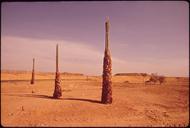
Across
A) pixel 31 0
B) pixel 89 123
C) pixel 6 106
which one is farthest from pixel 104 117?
pixel 31 0

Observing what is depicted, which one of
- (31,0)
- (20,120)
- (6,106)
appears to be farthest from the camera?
(6,106)

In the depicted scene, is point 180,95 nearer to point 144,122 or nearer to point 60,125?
point 144,122

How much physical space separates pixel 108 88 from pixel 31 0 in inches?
460

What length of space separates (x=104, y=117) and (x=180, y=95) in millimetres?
13260

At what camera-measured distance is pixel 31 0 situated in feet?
36.3

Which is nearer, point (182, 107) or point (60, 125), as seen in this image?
point (60, 125)

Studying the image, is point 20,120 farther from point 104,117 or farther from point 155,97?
point 155,97

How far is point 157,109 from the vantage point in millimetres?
21078

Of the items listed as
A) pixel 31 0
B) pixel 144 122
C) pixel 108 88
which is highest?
pixel 31 0

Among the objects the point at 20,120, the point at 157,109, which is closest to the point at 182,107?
the point at 157,109

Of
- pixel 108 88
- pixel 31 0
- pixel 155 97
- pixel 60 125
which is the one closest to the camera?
pixel 31 0

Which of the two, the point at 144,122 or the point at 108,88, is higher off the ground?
the point at 108,88

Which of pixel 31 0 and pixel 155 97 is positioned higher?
pixel 31 0

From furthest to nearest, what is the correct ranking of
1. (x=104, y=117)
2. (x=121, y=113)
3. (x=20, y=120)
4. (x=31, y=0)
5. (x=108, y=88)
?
(x=108, y=88), (x=121, y=113), (x=104, y=117), (x=20, y=120), (x=31, y=0)
